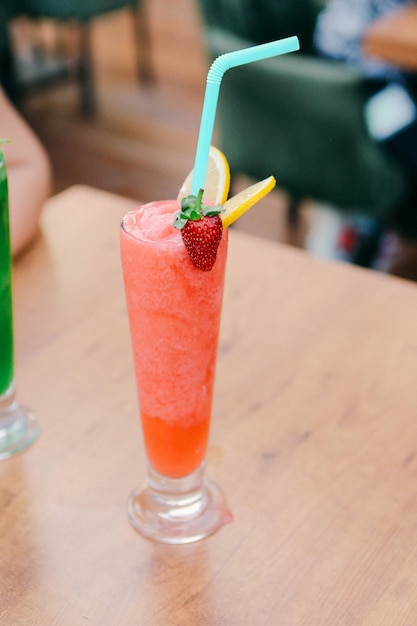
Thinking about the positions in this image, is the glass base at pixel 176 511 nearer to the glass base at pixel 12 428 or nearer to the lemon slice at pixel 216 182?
the glass base at pixel 12 428

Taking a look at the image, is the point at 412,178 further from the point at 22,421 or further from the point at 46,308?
the point at 22,421

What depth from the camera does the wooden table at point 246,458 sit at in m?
0.65

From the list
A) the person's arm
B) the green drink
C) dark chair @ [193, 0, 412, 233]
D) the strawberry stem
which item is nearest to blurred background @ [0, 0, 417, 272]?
dark chair @ [193, 0, 412, 233]

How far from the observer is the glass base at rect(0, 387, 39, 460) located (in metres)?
0.80

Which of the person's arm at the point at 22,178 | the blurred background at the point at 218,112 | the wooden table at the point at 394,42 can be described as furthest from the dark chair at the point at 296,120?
the person's arm at the point at 22,178

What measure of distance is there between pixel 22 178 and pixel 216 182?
1.93 ft

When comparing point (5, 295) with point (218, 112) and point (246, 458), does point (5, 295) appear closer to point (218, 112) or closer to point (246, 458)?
point (246, 458)

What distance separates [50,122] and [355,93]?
195 centimetres

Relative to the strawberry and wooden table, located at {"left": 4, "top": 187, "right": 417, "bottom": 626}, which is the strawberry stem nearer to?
the strawberry

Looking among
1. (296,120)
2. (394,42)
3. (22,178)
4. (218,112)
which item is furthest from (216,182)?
(218,112)

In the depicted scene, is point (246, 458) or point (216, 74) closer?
point (216, 74)

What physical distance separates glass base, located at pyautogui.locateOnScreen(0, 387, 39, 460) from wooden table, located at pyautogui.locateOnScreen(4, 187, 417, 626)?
0.04 ft

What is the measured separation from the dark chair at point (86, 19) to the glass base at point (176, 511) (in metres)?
2.79

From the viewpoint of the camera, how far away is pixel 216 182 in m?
0.65
